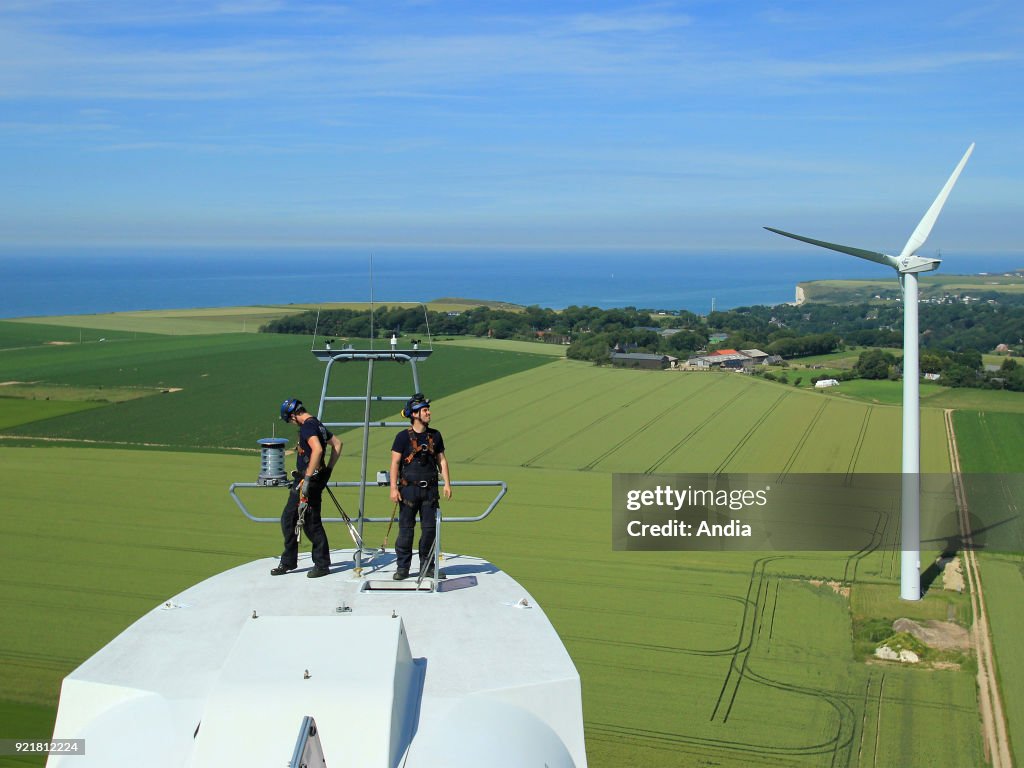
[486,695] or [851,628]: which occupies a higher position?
[486,695]

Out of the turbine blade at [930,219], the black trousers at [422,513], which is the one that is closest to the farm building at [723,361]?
the turbine blade at [930,219]

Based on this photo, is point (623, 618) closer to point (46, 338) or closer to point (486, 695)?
point (486, 695)

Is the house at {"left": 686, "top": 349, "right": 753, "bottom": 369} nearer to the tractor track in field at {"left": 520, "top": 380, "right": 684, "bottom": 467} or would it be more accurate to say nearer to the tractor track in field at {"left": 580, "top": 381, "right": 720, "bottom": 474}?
the tractor track in field at {"left": 580, "top": 381, "right": 720, "bottom": 474}

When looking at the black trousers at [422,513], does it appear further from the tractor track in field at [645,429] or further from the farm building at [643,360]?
the farm building at [643,360]

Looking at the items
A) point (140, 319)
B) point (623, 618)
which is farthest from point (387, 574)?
point (140, 319)

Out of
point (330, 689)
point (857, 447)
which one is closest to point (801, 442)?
point (857, 447)

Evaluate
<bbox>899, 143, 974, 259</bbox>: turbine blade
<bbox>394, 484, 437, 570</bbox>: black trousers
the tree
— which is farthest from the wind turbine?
the tree

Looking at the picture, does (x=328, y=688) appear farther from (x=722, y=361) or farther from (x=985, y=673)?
(x=722, y=361)
